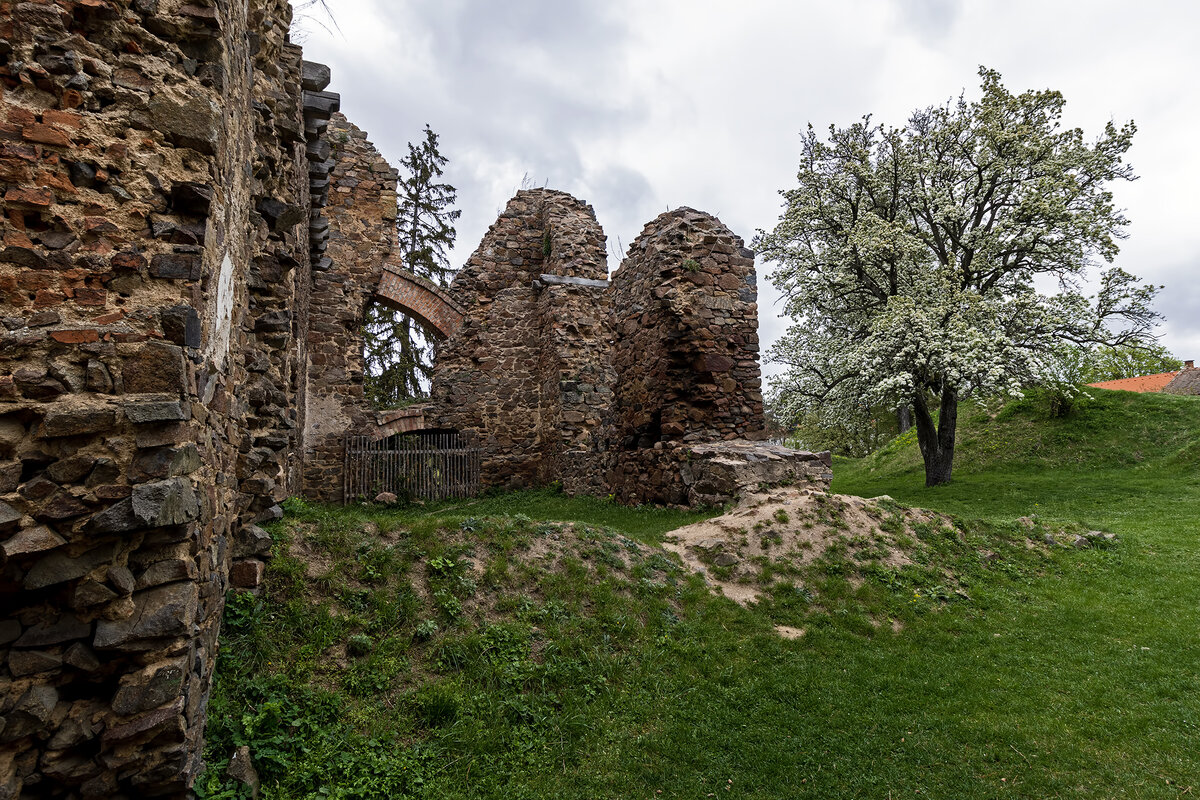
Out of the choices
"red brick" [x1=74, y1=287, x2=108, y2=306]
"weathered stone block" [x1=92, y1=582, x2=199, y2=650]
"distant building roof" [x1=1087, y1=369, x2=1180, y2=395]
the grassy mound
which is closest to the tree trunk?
the grassy mound

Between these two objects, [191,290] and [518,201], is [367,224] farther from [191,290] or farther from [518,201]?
[191,290]

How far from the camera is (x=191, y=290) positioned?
2947 mm

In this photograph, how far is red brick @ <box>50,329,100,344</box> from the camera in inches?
101

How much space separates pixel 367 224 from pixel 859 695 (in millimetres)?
14694

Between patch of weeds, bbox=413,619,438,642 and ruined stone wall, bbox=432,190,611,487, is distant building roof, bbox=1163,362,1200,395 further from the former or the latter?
patch of weeds, bbox=413,619,438,642

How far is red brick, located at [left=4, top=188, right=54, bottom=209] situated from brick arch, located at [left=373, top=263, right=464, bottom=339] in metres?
13.5


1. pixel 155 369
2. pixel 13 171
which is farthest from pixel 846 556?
pixel 13 171

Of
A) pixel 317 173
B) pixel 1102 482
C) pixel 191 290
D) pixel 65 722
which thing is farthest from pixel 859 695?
pixel 1102 482

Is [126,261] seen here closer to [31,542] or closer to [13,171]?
[13,171]

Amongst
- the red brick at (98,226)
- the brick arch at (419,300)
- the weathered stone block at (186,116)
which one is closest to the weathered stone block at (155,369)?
the red brick at (98,226)

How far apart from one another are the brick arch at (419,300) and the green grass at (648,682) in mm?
10640

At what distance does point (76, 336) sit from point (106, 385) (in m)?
0.23

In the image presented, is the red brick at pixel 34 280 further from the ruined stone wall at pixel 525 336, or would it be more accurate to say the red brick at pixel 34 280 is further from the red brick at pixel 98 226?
the ruined stone wall at pixel 525 336

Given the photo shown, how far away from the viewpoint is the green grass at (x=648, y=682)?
152 inches
